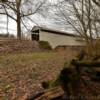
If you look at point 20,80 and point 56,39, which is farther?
point 56,39

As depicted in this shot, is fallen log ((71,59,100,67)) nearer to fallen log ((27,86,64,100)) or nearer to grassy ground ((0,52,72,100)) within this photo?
fallen log ((27,86,64,100))

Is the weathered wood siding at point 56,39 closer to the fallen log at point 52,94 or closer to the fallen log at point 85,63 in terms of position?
the fallen log at point 85,63

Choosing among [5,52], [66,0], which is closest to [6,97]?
[5,52]

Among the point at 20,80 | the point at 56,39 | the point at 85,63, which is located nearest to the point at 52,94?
the point at 85,63

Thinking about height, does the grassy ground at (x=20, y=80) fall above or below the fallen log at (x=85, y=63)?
below

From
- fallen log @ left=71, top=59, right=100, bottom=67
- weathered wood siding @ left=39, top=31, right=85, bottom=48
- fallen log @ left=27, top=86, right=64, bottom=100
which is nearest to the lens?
fallen log @ left=27, top=86, right=64, bottom=100

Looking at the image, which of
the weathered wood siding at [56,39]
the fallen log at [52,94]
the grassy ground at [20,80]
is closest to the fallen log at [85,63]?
the fallen log at [52,94]

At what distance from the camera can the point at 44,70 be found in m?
9.58

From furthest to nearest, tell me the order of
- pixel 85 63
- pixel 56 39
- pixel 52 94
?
1. pixel 56 39
2. pixel 85 63
3. pixel 52 94

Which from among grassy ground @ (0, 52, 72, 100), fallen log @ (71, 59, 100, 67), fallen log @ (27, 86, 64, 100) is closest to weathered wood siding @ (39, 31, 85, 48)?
grassy ground @ (0, 52, 72, 100)

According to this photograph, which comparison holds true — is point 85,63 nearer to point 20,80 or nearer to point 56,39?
point 20,80

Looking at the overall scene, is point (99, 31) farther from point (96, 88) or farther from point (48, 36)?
point (96, 88)

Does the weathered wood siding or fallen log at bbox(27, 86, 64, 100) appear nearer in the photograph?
fallen log at bbox(27, 86, 64, 100)

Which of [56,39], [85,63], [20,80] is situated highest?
[56,39]
